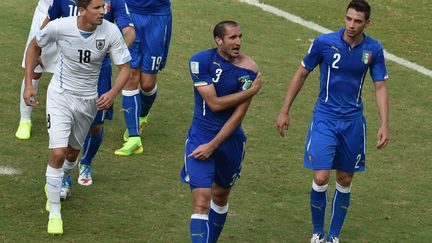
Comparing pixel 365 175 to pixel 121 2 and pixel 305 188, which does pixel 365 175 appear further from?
pixel 121 2

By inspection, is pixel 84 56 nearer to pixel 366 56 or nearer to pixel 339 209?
pixel 366 56

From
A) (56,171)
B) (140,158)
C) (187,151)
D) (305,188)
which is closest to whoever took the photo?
(187,151)

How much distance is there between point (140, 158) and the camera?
13.7 meters

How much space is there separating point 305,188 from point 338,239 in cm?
165

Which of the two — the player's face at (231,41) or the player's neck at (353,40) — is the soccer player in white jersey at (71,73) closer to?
the player's face at (231,41)

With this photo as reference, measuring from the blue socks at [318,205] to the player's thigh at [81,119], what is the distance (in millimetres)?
2406

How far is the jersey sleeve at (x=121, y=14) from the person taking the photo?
42.8 feet

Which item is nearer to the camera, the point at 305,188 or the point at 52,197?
the point at 52,197

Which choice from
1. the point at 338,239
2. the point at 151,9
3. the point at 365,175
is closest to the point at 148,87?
the point at 151,9

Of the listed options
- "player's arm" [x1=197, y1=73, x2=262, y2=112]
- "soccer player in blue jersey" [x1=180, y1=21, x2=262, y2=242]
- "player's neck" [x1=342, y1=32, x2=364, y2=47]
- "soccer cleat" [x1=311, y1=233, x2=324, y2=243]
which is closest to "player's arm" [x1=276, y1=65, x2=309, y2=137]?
"player's neck" [x1=342, y1=32, x2=364, y2=47]

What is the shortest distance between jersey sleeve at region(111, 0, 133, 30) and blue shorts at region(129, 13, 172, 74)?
2.76 feet

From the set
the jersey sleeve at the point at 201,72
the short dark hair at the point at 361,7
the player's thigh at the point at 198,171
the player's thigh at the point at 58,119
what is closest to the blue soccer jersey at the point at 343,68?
the short dark hair at the point at 361,7

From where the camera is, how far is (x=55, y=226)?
429 inches

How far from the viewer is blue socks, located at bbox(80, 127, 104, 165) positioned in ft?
40.9
